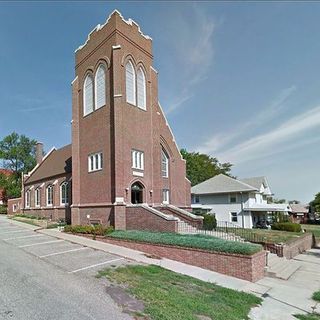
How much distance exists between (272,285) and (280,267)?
3392 millimetres

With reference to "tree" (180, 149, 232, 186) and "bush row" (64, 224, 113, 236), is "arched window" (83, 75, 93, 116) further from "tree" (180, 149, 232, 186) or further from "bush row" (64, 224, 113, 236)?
"tree" (180, 149, 232, 186)

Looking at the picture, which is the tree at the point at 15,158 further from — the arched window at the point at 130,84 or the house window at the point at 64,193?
the arched window at the point at 130,84

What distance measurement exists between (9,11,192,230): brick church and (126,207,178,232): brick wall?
64 millimetres

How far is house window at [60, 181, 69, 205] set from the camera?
30.1 m

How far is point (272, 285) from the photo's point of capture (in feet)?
38.6

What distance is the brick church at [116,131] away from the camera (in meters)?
21.0

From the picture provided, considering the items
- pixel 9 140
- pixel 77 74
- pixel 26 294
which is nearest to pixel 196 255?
pixel 26 294

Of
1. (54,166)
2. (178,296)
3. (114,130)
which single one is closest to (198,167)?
(54,166)

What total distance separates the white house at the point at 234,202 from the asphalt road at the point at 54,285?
26.9m

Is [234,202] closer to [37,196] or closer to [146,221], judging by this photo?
[146,221]

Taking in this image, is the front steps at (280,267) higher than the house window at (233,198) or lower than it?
lower

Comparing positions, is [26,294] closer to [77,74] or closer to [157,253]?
[157,253]

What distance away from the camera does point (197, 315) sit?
7.19 m

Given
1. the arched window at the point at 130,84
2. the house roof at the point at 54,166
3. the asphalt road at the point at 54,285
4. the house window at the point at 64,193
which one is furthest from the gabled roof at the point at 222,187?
the asphalt road at the point at 54,285
